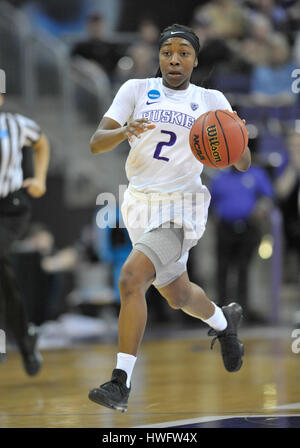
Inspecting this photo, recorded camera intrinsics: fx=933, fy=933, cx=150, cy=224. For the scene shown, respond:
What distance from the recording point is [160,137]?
4.85 m

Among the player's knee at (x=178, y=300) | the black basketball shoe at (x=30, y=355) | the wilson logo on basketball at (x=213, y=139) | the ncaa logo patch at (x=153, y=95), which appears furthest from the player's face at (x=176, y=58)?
the black basketball shoe at (x=30, y=355)

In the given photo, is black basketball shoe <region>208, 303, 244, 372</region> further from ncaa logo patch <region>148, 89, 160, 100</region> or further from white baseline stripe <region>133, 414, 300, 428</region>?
ncaa logo patch <region>148, 89, 160, 100</region>

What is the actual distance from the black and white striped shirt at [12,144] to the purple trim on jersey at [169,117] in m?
1.90

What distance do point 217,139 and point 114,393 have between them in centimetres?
134

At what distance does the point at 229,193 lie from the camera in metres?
9.80

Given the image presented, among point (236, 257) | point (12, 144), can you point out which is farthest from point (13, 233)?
point (236, 257)

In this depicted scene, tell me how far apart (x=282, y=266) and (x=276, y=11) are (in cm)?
412

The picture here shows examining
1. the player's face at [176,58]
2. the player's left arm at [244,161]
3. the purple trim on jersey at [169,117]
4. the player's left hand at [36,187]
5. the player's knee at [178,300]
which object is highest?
the player's face at [176,58]

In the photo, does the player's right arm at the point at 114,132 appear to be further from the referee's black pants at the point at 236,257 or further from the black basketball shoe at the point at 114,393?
the referee's black pants at the point at 236,257

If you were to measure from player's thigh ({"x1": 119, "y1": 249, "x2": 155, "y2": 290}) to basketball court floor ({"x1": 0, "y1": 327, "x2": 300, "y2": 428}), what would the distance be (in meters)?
0.69

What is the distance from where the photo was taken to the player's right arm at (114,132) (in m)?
4.38
